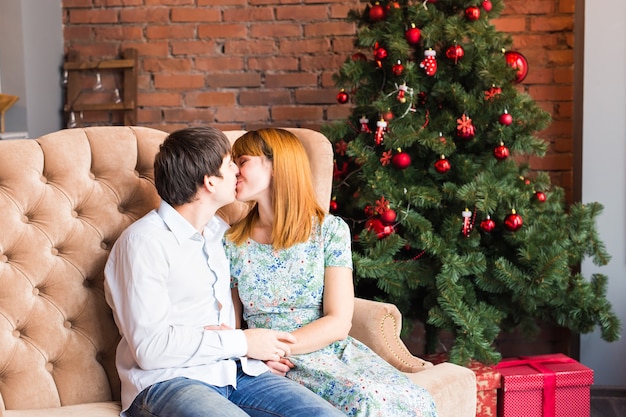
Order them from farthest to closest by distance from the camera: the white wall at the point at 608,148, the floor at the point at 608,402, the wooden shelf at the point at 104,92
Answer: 1. the wooden shelf at the point at 104,92
2. the white wall at the point at 608,148
3. the floor at the point at 608,402

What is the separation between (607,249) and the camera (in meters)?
3.25

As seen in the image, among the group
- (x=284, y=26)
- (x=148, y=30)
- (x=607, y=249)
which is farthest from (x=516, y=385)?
(x=148, y=30)

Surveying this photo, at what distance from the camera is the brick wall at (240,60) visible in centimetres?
354

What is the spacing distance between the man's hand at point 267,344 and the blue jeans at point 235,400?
0.05m

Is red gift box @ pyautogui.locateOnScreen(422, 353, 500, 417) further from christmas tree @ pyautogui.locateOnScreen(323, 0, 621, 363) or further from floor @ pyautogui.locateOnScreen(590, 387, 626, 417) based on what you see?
floor @ pyautogui.locateOnScreen(590, 387, 626, 417)

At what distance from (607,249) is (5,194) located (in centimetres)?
237

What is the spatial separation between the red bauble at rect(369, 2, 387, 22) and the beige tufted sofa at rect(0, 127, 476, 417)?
1.12 metres

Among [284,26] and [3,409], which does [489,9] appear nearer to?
[284,26]

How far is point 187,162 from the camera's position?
1862 mm

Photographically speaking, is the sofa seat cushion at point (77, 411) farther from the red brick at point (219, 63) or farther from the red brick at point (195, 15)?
the red brick at point (195, 15)

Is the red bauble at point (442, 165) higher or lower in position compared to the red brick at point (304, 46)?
lower

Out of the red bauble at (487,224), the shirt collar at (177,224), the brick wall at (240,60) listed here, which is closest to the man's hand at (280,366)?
the shirt collar at (177,224)

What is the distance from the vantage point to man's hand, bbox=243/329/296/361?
1.87 metres

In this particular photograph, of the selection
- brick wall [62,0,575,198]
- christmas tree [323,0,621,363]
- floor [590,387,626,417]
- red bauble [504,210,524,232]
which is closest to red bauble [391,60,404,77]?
christmas tree [323,0,621,363]
